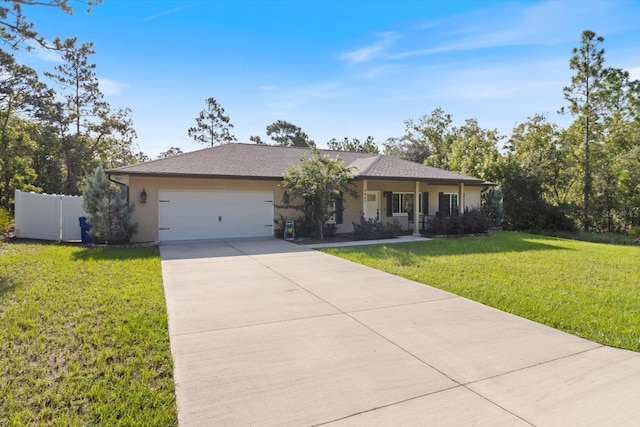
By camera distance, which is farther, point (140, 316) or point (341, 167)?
point (341, 167)

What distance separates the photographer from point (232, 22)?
1075 cm

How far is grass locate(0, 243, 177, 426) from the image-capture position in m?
2.67

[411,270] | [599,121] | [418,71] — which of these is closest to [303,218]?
[411,270]

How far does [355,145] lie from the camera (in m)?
46.7

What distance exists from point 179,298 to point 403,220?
1259 centimetres

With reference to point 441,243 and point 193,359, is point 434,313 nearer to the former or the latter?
point 193,359

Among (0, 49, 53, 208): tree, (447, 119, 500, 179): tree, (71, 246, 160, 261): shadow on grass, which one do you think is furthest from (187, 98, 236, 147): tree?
(71, 246, 160, 261): shadow on grass

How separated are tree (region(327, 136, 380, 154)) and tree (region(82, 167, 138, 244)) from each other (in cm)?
3589

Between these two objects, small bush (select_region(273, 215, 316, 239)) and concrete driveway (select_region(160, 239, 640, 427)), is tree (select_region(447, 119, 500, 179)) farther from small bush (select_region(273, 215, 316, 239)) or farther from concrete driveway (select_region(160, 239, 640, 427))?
concrete driveway (select_region(160, 239, 640, 427))

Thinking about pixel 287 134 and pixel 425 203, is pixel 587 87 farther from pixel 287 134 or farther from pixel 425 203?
pixel 287 134

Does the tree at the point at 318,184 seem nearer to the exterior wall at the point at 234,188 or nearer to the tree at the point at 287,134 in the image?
the exterior wall at the point at 234,188

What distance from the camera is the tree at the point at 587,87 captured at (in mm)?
20922

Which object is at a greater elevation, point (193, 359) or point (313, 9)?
point (313, 9)

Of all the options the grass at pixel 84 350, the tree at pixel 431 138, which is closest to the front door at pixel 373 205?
the grass at pixel 84 350
